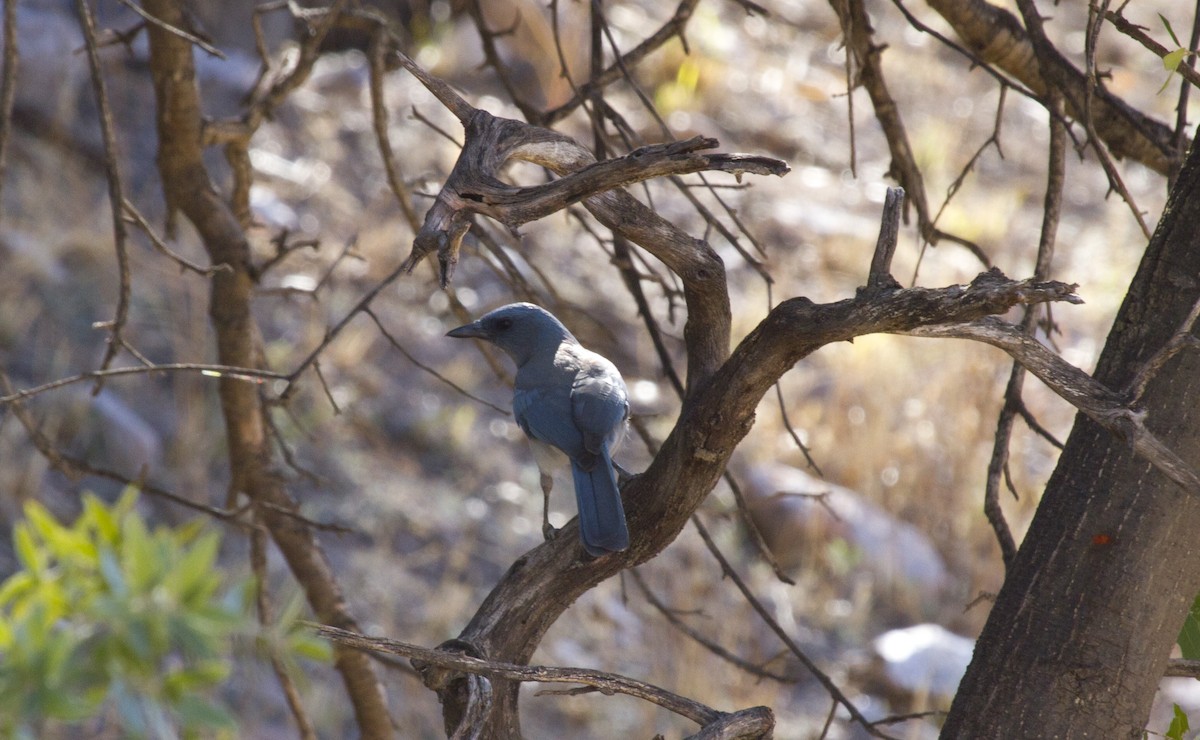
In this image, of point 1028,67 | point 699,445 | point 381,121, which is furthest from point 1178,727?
point 381,121

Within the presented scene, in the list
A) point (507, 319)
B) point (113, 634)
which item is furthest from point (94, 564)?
point (507, 319)

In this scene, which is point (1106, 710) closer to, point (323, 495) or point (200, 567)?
point (200, 567)

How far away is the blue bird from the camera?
3.01m

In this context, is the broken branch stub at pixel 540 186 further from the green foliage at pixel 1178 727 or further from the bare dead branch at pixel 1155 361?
the green foliage at pixel 1178 727

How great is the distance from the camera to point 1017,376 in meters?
2.47

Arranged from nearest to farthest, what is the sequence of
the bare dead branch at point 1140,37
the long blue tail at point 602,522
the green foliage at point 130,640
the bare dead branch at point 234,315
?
1. the green foliage at point 130,640
2. the bare dead branch at point 1140,37
3. the long blue tail at point 602,522
4. the bare dead branch at point 234,315

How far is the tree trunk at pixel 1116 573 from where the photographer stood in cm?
205

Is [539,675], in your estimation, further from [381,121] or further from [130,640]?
[381,121]

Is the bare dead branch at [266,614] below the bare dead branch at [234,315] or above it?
below

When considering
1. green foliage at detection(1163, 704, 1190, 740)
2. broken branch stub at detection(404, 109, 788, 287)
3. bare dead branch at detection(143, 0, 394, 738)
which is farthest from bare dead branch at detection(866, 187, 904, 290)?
bare dead branch at detection(143, 0, 394, 738)

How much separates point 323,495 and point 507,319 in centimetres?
388

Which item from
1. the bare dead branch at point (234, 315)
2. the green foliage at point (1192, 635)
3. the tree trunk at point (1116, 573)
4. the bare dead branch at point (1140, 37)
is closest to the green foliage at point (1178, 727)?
the tree trunk at point (1116, 573)

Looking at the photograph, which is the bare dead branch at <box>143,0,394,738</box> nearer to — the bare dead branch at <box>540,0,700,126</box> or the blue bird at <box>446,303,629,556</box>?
the blue bird at <box>446,303,629,556</box>

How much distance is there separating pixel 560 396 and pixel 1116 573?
1.67 m
